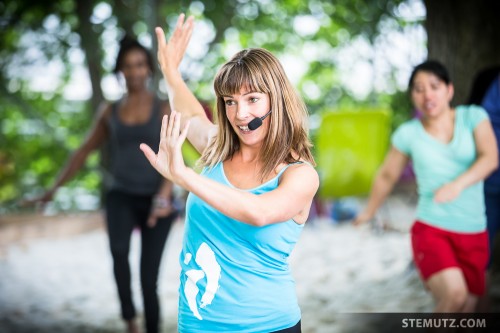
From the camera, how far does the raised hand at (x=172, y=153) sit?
4.25ft

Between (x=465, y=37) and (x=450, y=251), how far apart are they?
6.40 ft

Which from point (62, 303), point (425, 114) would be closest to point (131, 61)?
point (425, 114)

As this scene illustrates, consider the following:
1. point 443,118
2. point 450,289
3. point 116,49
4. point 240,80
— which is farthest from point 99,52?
point 240,80

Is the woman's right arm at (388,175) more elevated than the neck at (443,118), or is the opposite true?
the neck at (443,118)

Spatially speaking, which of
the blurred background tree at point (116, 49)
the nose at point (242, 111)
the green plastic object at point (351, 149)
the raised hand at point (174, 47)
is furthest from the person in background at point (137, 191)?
the green plastic object at point (351, 149)

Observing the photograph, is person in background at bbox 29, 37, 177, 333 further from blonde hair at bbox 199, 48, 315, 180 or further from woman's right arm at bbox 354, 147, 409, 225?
blonde hair at bbox 199, 48, 315, 180

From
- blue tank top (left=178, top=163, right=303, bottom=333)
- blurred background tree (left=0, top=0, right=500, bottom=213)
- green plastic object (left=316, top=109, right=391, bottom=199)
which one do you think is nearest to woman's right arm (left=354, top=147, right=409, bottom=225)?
blue tank top (left=178, top=163, right=303, bottom=333)

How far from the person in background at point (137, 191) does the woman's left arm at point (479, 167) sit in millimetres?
1228

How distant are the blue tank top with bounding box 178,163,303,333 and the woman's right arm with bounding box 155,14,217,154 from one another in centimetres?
41

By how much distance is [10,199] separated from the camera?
24.0ft

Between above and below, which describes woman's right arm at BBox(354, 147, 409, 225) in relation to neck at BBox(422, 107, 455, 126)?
below

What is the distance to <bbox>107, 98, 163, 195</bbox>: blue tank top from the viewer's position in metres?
2.91

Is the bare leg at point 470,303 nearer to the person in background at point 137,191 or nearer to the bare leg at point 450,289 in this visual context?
the bare leg at point 450,289

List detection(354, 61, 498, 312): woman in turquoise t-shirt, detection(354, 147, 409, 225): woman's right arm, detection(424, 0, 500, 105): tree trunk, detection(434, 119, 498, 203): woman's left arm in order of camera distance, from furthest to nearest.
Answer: detection(424, 0, 500, 105): tree trunk, detection(354, 147, 409, 225): woman's right arm, detection(354, 61, 498, 312): woman in turquoise t-shirt, detection(434, 119, 498, 203): woman's left arm
